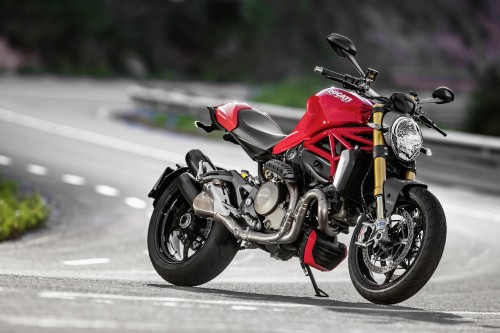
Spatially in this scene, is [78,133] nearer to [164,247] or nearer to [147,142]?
[147,142]

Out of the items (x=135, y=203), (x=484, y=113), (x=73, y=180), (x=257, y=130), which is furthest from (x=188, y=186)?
(x=484, y=113)

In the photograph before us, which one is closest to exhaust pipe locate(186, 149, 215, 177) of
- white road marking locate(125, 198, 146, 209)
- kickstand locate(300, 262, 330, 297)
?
kickstand locate(300, 262, 330, 297)

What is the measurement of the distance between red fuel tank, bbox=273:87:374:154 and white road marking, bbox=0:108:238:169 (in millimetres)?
12110

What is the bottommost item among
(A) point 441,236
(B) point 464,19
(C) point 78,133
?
(C) point 78,133

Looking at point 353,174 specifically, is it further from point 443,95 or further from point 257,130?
point 257,130

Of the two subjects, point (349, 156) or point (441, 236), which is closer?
point (441, 236)

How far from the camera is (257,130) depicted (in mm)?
10328

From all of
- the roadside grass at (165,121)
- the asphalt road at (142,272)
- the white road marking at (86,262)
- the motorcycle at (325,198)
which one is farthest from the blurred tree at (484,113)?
the motorcycle at (325,198)

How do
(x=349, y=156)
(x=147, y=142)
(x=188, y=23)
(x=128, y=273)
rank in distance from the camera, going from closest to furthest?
(x=349, y=156) → (x=128, y=273) → (x=147, y=142) → (x=188, y=23)

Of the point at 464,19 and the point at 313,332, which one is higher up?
the point at 464,19

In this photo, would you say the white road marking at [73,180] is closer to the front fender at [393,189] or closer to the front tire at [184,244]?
the front tire at [184,244]

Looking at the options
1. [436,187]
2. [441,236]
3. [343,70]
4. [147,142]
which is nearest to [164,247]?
[441,236]

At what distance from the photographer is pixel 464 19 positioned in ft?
188

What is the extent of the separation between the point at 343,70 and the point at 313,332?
4754 centimetres
